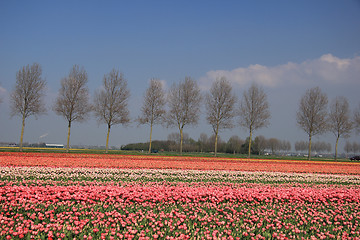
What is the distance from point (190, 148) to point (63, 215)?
306 ft

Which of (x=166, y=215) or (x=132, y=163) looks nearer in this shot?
(x=166, y=215)

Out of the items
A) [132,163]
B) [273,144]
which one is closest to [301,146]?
[273,144]

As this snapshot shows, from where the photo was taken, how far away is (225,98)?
40875 mm

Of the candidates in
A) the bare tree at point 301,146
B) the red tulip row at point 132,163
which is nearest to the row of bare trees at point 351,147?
the bare tree at point 301,146

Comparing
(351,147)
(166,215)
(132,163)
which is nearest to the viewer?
(166,215)

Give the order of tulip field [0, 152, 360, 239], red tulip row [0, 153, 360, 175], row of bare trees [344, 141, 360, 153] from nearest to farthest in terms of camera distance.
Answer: tulip field [0, 152, 360, 239] → red tulip row [0, 153, 360, 175] → row of bare trees [344, 141, 360, 153]

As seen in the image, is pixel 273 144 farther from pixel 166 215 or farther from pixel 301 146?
pixel 166 215

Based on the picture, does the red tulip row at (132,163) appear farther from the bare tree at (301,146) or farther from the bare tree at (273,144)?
the bare tree at (301,146)

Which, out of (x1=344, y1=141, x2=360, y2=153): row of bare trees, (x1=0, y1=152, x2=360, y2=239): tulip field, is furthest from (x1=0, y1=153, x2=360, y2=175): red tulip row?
(x1=344, y1=141, x2=360, y2=153): row of bare trees

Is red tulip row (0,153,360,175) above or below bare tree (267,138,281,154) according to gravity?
below

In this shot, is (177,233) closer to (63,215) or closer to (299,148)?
(63,215)

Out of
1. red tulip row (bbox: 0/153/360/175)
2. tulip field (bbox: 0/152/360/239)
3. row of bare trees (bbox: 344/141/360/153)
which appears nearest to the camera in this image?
tulip field (bbox: 0/152/360/239)

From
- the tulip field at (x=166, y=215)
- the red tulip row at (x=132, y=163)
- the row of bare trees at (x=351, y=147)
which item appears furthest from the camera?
the row of bare trees at (x=351, y=147)

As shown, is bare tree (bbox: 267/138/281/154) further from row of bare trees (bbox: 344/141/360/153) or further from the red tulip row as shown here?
the red tulip row
